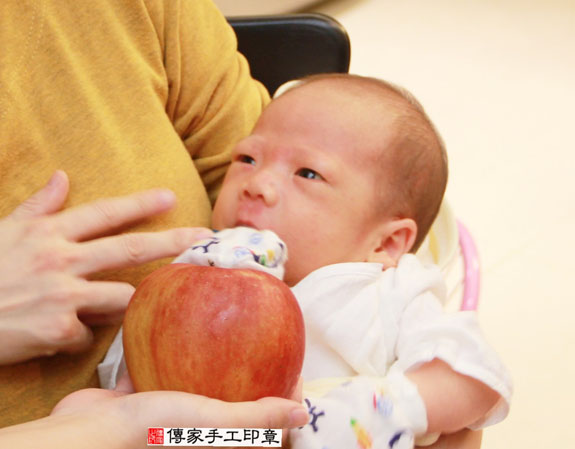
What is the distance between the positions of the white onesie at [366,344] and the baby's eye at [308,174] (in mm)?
148

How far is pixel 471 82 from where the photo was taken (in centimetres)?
308

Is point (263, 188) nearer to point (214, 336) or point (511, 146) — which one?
point (214, 336)

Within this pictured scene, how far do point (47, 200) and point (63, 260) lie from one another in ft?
0.28

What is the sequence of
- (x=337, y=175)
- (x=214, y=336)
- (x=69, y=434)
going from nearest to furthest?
1. (x=69, y=434)
2. (x=214, y=336)
3. (x=337, y=175)

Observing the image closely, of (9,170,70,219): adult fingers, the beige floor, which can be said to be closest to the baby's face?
(9,170,70,219): adult fingers

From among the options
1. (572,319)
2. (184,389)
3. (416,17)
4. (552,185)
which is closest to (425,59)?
(416,17)

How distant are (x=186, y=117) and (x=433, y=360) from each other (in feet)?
1.93

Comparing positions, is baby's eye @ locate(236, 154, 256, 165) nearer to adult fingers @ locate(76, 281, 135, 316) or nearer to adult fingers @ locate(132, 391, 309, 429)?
adult fingers @ locate(76, 281, 135, 316)

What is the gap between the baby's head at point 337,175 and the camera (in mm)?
935

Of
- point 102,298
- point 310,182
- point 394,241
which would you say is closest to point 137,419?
point 102,298

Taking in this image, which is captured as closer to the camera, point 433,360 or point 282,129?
point 433,360

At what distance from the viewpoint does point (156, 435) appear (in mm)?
562

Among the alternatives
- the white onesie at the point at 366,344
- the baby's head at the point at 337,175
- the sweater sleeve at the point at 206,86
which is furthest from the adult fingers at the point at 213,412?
the sweater sleeve at the point at 206,86

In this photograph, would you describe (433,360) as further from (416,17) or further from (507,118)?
(416,17)
